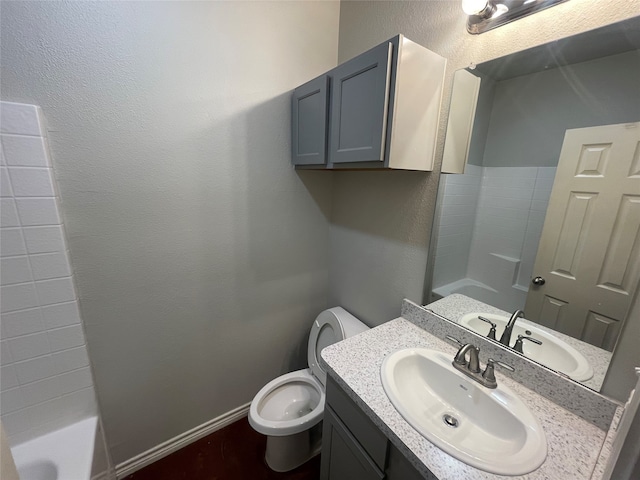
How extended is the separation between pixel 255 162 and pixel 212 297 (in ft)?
2.54

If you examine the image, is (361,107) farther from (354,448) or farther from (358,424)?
(354,448)

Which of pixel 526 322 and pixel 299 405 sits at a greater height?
pixel 526 322

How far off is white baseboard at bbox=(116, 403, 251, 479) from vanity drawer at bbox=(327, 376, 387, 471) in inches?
39.6

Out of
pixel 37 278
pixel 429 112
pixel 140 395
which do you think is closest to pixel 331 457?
pixel 140 395

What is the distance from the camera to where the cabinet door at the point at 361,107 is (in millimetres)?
938

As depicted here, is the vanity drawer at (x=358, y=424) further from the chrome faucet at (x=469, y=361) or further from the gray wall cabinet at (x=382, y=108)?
the gray wall cabinet at (x=382, y=108)

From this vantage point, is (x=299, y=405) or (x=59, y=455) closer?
(x=59, y=455)

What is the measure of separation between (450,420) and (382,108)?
1112mm

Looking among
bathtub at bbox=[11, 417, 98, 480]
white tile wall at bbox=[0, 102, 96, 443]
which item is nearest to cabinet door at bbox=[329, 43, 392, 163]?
white tile wall at bbox=[0, 102, 96, 443]

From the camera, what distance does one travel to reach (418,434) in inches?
28.9

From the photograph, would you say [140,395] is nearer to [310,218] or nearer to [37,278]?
[37,278]

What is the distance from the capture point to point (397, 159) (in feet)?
3.26

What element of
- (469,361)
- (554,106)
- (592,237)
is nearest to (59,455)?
(469,361)

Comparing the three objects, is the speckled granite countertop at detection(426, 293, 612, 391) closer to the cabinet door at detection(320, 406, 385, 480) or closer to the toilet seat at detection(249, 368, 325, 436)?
the cabinet door at detection(320, 406, 385, 480)
